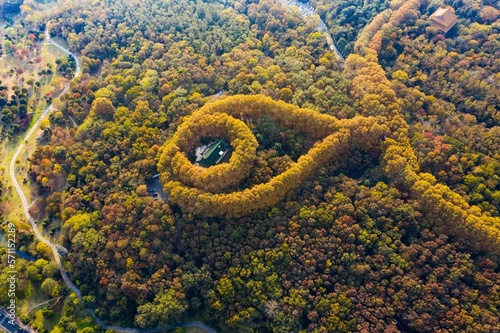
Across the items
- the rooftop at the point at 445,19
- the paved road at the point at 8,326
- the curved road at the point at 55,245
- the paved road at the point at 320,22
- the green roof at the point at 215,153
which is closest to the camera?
the curved road at the point at 55,245

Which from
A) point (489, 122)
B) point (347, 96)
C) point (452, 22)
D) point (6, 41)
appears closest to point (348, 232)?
point (347, 96)

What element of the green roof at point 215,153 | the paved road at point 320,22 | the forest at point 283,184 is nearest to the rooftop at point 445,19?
the forest at point 283,184

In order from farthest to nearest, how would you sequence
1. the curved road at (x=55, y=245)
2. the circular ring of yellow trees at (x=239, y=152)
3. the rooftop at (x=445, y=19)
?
the rooftop at (x=445, y=19), the circular ring of yellow trees at (x=239, y=152), the curved road at (x=55, y=245)

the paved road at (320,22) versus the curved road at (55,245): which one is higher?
the paved road at (320,22)

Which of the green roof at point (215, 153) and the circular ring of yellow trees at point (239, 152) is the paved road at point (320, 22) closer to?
the circular ring of yellow trees at point (239, 152)

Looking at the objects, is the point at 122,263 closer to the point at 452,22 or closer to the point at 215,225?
the point at 215,225

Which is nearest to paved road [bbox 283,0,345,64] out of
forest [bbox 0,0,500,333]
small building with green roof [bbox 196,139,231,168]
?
forest [bbox 0,0,500,333]

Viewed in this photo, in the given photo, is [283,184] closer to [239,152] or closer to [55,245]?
[239,152]

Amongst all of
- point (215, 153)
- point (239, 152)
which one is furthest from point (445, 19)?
point (215, 153)
